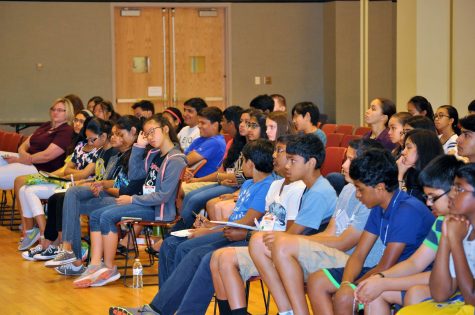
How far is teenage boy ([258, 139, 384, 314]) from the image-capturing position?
4.16m

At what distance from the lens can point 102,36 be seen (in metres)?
15.4

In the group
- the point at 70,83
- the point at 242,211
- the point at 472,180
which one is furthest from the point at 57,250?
the point at 70,83

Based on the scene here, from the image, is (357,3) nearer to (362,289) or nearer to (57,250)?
(57,250)

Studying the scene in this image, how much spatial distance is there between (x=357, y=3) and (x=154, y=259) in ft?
30.8

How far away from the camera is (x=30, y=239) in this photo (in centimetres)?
800

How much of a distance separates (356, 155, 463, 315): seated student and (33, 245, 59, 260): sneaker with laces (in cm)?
441

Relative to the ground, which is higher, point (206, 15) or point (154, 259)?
point (206, 15)

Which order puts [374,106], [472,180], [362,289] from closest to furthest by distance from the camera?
[472,180] → [362,289] → [374,106]

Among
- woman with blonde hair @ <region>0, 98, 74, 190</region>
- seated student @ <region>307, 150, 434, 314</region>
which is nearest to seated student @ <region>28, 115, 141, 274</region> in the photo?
woman with blonde hair @ <region>0, 98, 74, 190</region>

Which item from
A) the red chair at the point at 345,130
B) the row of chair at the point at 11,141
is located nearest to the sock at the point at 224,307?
the row of chair at the point at 11,141

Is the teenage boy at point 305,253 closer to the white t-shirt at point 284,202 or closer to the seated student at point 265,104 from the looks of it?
the white t-shirt at point 284,202

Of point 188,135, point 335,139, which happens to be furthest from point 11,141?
point 335,139

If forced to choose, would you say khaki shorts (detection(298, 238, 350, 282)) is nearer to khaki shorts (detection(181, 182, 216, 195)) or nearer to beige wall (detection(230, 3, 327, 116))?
khaki shorts (detection(181, 182, 216, 195))

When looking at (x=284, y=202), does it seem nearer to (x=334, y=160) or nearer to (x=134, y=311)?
(x=134, y=311)
